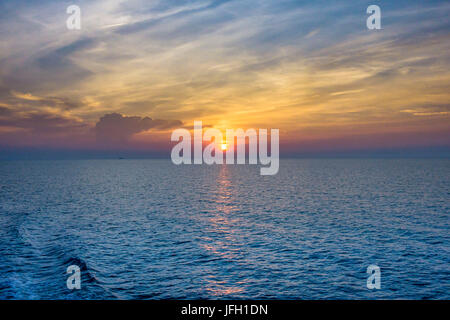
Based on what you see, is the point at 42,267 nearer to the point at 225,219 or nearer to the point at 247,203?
the point at 225,219

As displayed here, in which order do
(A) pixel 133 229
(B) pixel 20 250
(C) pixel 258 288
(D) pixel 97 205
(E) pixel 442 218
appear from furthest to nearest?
(D) pixel 97 205 < (E) pixel 442 218 < (A) pixel 133 229 < (B) pixel 20 250 < (C) pixel 258 288

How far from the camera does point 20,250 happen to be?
38500mm

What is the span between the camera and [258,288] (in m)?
27.7
